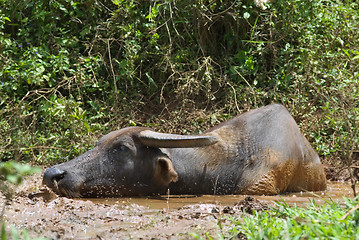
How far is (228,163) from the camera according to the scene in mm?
6074

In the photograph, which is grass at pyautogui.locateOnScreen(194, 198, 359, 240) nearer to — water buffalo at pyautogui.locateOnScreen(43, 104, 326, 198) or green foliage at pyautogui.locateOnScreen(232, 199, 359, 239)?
green foliage at pyautogui.locateOnScreen(232, 199, 359, 239)

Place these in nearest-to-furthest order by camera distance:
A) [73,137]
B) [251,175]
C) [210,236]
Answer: [210,236] < [251,175] < [73,137]

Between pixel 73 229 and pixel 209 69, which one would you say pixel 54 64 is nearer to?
pixel 209 69

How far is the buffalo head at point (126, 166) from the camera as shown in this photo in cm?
566

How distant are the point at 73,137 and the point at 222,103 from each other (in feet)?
6.83

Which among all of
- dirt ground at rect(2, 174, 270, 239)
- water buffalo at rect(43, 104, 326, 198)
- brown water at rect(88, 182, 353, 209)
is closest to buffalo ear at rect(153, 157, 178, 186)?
water buffalo at rect(43, 104, 326, 198)

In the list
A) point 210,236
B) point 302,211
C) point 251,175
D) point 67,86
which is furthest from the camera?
point 67,86

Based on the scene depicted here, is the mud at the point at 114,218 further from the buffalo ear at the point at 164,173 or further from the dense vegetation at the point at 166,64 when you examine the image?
the dense vegetation at the point at 166,64

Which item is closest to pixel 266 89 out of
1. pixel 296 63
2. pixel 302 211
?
pixel 296 63

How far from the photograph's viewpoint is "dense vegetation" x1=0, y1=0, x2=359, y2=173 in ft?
24.3

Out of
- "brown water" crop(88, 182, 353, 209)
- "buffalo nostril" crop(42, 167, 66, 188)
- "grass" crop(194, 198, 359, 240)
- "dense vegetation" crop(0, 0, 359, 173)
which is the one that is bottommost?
"brown water" crop(88, 182, 353, 209)

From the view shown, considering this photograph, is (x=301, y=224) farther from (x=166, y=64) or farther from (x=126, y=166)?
(x=166, y=64)

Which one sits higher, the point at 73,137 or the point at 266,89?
the point at 266,89

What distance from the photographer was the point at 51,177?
215 inches
